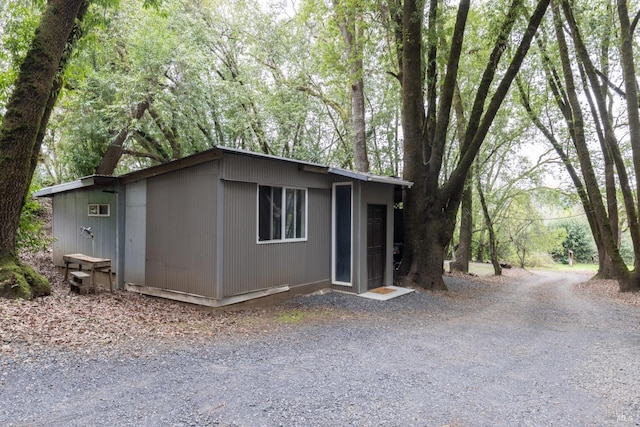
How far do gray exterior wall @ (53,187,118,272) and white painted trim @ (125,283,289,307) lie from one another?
1.42 m

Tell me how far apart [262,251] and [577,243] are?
3033 centimetres

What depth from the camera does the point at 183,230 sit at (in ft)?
21.4

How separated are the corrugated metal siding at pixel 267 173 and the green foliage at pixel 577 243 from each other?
27.8m

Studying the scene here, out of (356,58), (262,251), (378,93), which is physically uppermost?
(378,93)

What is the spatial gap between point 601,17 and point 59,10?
473 inches

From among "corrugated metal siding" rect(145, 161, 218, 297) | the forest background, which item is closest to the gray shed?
"corrugated metal siding" rect(145, 161, 218, 297)

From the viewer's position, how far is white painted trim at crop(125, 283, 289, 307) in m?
6.06

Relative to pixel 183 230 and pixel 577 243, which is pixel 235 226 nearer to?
pixel 183 230

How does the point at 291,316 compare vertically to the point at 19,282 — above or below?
below

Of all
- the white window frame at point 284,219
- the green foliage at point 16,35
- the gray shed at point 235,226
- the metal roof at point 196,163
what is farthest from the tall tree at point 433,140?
the green foliage at point 16,35

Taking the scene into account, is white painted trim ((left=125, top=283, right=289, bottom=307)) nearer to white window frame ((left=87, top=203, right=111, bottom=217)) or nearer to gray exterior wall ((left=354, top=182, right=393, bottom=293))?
gray exterior wall ((left=354, top=182, right=393, bottom=293))

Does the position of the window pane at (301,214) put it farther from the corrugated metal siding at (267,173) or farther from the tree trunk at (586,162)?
the tree trunk at (586,162)

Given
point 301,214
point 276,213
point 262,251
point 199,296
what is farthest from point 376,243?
A: point 199,296

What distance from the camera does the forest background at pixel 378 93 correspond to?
8406 millimetres
